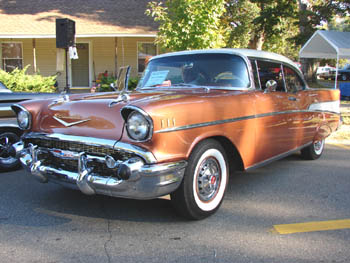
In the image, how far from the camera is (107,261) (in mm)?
2611

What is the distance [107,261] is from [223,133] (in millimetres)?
1608

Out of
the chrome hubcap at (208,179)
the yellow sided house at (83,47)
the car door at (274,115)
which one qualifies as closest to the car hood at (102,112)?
the chrome hubcap at (208,179)

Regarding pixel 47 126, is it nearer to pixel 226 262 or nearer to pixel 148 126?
pixel 148 126

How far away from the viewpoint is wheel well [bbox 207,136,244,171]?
3604mm

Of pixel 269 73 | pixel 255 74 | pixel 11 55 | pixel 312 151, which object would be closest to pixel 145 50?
pixel 11 55

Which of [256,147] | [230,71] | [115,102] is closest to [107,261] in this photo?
[115,102]

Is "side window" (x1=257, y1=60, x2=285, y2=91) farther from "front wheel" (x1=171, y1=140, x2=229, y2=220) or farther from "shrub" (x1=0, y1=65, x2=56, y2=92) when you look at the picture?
"shrub" (x1=0, y1=65, x2=56, y2=92)

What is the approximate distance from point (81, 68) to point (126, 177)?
46.2 ft

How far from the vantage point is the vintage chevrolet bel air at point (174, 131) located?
2883 millimetres

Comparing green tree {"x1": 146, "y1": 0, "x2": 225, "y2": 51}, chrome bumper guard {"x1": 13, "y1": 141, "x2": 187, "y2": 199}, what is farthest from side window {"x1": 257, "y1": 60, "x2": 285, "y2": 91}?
green tree {"x1": 146, "y1": 0, "x2": 225, "y2": 51}

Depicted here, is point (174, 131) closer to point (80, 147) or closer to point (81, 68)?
point (80, 147)

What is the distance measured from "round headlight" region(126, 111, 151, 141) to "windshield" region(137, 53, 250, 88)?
1424 millimetres

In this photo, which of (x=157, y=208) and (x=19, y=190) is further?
(x=19, y=190)

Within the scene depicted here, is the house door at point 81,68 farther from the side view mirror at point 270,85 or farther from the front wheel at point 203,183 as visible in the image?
the front wheel at point 203,183
